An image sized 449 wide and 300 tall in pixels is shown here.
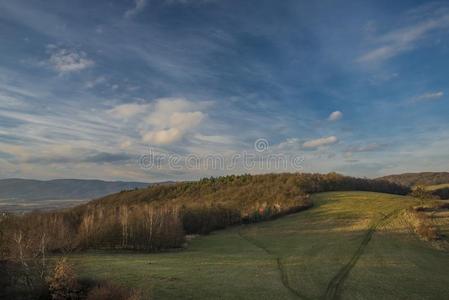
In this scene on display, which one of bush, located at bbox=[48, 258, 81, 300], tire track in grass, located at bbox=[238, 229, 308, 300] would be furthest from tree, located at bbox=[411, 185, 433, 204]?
bush, located at bbox=[48, 258, 81, 300]

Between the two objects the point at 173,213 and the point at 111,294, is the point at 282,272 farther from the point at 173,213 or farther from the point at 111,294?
the point at 173,213

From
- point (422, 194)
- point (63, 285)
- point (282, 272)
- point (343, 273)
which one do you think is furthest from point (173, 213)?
point (63, 285)

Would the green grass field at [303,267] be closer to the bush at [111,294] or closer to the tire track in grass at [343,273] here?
the tire track in grass at [343,273]

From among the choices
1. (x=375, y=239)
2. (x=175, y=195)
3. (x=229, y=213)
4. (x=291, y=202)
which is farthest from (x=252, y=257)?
(x=175, y=195)

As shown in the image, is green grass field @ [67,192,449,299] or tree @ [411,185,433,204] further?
tree @ [411,185,433,204]

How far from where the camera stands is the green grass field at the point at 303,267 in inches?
1261

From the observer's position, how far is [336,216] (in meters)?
86.8

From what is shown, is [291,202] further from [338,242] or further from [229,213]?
[338,242]

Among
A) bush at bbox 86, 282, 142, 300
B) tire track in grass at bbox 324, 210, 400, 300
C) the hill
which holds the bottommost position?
tire track in grass at bbox 324, 210, 400, 300

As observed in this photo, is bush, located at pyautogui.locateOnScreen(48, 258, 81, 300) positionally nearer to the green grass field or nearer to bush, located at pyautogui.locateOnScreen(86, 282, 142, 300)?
bush, located at pyautogui.locateOnScreen(86, 282, 142, 300)

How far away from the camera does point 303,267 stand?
138ft

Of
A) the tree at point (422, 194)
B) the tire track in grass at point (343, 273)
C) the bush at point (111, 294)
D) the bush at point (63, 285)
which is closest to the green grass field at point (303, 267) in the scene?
the tire track in grass at point (343, 273)

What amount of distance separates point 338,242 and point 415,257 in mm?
12031

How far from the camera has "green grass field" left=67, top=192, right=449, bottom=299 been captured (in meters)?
32.0
